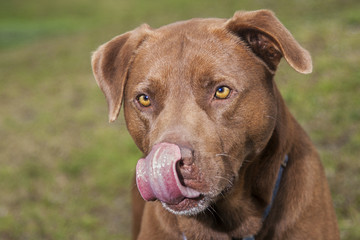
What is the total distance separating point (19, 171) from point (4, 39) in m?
18.7

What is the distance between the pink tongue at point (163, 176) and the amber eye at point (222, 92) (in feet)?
1.93

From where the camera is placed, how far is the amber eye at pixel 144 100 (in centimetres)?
330

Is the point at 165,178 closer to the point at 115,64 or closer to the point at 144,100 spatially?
the point at 144,100

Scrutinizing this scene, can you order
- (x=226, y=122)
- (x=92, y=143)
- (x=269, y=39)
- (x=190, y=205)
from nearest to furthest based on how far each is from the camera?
(x=190, y=205)
(x=226, y=122)
(x=269, y=39)
(x=92, y=143)

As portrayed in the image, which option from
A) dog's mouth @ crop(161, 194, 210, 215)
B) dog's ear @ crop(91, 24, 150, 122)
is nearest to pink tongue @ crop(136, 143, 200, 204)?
dog's mouth @ crop(161, 194, 210, 215)

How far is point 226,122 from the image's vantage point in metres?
3.08

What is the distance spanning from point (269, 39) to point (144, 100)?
920 mm

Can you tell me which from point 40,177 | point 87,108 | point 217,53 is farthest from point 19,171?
point 217,53

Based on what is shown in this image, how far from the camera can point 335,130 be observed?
6.48 m

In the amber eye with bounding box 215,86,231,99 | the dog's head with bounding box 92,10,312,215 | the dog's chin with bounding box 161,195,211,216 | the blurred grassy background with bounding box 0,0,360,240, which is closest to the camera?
the dog's head with bounding box 92,10,312,215

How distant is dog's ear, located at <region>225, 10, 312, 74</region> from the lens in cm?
309

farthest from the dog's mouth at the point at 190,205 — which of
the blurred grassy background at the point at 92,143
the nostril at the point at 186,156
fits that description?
the blurred grassy background at the point at 92,143

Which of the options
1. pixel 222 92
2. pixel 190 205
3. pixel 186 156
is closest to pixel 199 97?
pixel 222 92

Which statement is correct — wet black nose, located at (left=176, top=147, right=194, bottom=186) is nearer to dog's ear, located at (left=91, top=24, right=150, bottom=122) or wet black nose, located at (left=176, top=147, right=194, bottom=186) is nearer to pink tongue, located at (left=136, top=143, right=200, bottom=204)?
pink tongue, located at (left=136, top=143, right=200, bottom=204)
